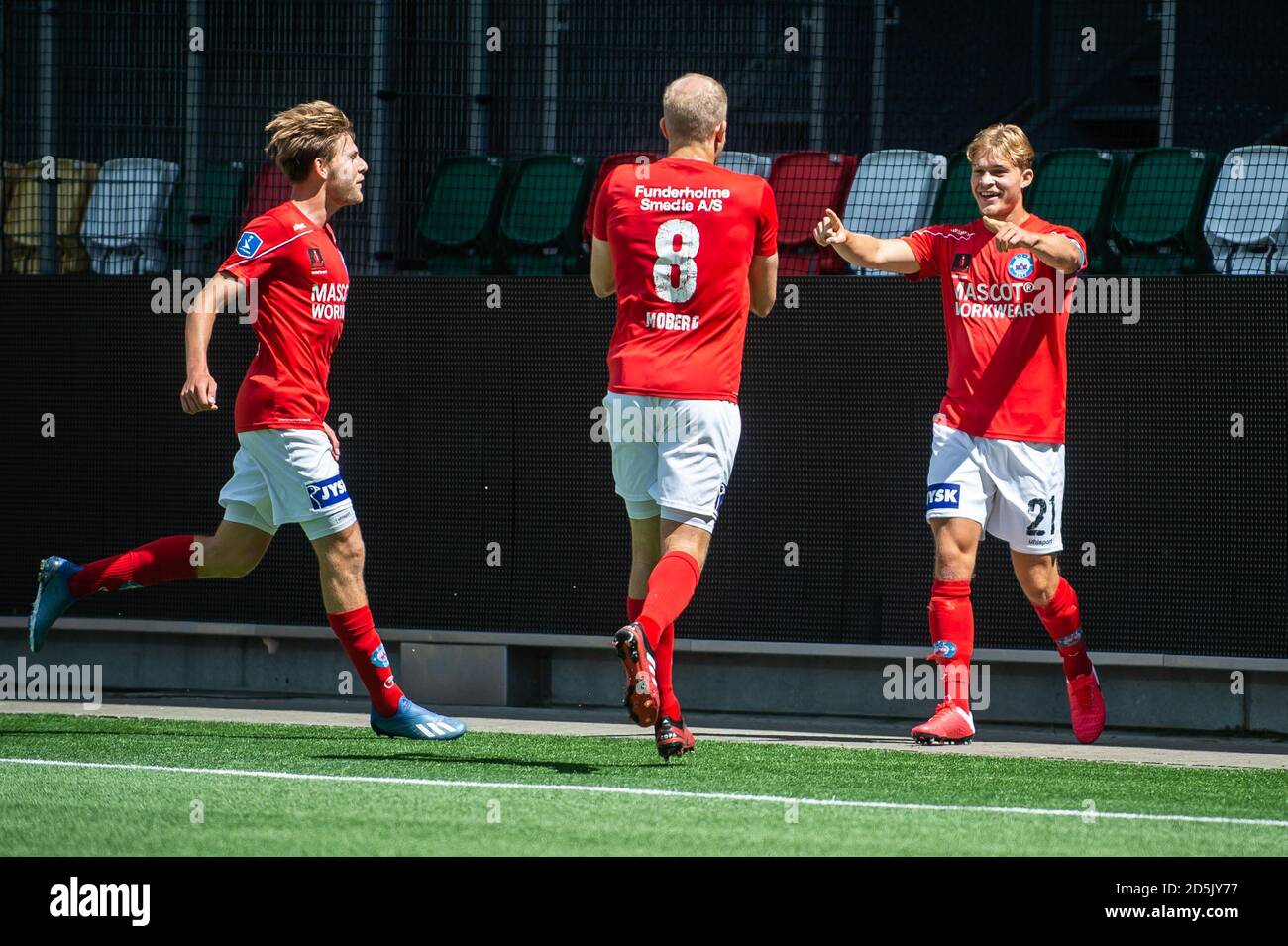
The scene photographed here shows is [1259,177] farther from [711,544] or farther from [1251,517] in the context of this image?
[711,544]

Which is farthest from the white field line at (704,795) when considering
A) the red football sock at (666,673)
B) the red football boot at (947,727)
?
the red football boot at (947,727)

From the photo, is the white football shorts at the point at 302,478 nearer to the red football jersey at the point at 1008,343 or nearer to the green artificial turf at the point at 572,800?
the green artificial turf at the point at 572,800

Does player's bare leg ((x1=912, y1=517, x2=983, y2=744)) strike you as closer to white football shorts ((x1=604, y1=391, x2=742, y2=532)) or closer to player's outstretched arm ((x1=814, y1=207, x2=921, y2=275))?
player's outstretched arm ((x1=814, y1=207, x2=921, y2=275))

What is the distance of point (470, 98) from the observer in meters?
11.0

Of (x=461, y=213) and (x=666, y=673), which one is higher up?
(x=461, y=213)

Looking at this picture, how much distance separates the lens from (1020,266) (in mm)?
7504

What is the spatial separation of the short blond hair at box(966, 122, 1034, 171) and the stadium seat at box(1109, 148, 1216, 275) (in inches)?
Result: 89.6

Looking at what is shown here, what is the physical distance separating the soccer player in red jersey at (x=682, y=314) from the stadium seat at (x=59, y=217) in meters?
5.38

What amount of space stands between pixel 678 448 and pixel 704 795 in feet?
4.02

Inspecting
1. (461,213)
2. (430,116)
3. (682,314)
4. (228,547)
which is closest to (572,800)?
(682,314)

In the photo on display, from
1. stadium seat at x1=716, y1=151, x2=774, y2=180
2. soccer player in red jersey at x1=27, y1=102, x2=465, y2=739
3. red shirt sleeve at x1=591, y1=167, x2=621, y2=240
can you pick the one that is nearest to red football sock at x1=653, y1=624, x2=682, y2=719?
soccer player in red jersey at x1=27, y1=102, x2=465, y2=739

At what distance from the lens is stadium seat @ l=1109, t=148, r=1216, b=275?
9.61 meters

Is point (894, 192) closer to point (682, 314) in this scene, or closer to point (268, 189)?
point (268, 189)
